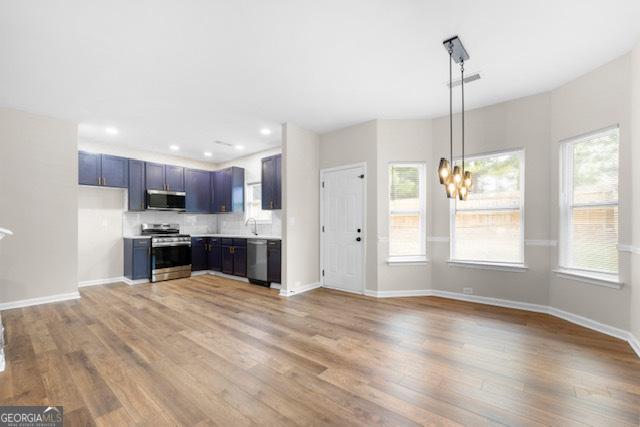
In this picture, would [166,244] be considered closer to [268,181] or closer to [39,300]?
[39,300]

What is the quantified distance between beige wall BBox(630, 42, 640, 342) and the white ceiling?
30 cm

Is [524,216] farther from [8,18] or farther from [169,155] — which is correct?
[169,155]

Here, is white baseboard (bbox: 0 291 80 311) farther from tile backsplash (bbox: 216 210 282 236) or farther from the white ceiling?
tile backsplash (bbox: 216 210 282 236)

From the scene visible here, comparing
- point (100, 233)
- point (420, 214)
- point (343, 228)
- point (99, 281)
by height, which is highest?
point (420, 214)

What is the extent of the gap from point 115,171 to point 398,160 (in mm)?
5305

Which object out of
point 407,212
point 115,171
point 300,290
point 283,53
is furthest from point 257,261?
point 283,53

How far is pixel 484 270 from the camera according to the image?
4078 millimetres

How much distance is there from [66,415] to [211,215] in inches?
229

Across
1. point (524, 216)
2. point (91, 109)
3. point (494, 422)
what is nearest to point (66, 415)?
point (494, 422)

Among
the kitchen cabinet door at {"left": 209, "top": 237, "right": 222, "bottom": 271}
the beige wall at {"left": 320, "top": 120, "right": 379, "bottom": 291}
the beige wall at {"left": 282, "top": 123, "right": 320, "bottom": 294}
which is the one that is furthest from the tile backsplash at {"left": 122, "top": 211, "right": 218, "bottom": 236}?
the beige wall at {"left": 320, "top": 120, "right": 379, "bottom": 291}

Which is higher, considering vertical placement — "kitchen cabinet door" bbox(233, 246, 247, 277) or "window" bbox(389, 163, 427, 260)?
"window" bbox(389, 163, 427, 260)

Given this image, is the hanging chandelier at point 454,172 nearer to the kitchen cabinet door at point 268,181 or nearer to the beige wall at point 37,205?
the kitchen cabinet door at point 268,181

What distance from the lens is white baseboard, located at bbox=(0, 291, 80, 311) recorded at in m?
3.83

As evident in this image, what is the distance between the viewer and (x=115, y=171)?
5414 mm
